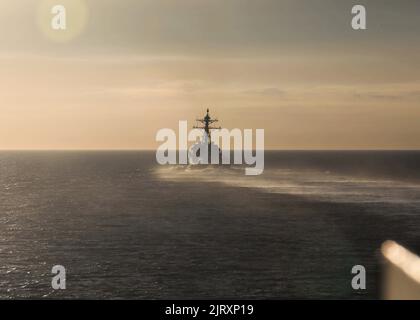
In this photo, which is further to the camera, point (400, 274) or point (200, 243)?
point (200, 243)

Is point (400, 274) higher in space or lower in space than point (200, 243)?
lower

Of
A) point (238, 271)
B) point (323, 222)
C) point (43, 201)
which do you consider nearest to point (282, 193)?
point (323, 222)

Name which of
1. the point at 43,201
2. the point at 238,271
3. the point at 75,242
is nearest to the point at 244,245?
the point at 238,271

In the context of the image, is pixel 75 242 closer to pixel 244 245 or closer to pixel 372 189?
pixel 244 245

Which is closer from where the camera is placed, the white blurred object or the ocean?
the white blurred object

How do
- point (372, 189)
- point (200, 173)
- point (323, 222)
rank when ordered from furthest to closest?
point (200, 173), point (372, 189), point (323, 222)

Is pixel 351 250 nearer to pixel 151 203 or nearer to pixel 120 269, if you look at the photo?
pixel 120 269

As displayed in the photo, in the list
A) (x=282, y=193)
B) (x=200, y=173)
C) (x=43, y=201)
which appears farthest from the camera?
(x=200, y=173)

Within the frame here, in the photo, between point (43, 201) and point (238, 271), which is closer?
point (238, 271)
